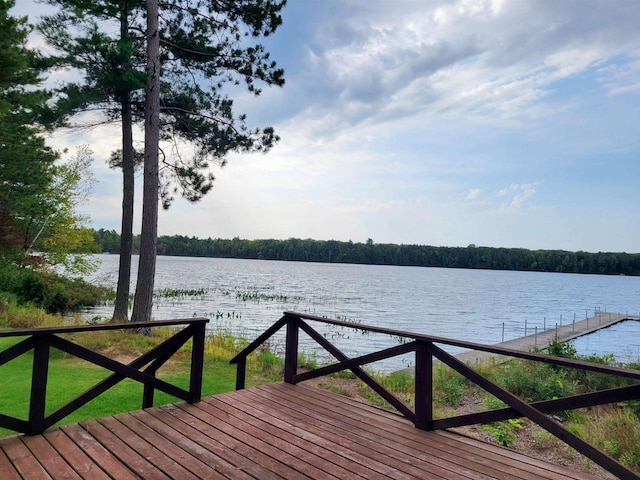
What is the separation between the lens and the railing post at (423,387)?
12.0 ft

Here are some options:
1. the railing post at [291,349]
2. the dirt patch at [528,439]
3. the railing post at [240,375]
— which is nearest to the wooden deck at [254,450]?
the dirt patch at [528,439]

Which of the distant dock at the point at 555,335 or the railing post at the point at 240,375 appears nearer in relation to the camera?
the railing post at the point at 240,375

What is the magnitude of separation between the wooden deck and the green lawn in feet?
5.32

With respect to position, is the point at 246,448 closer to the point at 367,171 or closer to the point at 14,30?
the point at 14,30

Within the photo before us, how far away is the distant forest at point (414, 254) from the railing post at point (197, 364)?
300 feet

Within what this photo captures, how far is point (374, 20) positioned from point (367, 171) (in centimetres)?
1289

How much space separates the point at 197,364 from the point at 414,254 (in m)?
98.5

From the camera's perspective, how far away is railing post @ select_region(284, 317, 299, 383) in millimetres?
5020

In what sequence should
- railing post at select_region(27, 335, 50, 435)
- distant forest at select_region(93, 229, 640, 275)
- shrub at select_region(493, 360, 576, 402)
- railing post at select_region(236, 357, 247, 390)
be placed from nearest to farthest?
1. railing post at select_region(27, 335, 50, 435)
2. railing post at select_region(236, 357, 247, 390)
3. shrub at select_region(493, 360, 576, 402)
4. distant forest at select_region(93, 229, 640, 275)

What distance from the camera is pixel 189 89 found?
36.6 feet

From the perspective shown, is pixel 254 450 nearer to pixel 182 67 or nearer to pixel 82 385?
pixel 82 385

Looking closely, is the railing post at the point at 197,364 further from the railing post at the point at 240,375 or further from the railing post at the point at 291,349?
the railing post at the point at 291,349

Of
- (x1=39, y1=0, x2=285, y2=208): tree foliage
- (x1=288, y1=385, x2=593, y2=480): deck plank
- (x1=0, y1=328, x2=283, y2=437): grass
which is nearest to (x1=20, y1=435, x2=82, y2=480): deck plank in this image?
(x1=0, y1=328, x2=283, y2=437): grass

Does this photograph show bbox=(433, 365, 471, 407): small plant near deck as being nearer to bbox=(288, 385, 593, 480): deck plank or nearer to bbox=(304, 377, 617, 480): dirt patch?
bbox=(304, 377, 617, 480): dirt patch
